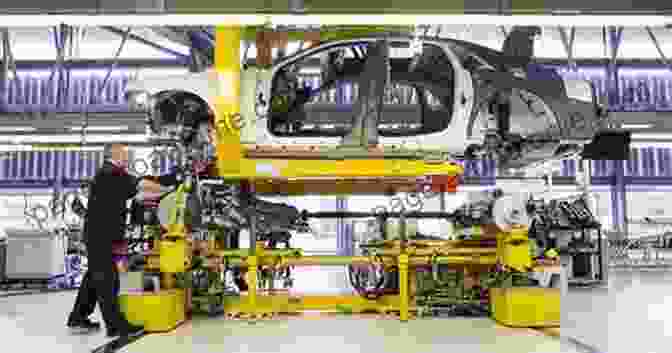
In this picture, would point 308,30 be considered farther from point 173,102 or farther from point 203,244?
point 203,244

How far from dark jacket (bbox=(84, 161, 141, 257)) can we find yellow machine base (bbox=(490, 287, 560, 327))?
3.23m

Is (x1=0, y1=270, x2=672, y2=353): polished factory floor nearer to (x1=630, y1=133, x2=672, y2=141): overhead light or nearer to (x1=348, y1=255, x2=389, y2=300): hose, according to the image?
(x1=348, y1=255, x2=389, y2=300): hose

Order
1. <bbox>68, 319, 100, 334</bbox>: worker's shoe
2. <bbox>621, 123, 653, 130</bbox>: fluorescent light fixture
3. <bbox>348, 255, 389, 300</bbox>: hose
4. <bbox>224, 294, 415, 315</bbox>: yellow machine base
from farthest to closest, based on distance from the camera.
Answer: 1. <bbox>621, 123, 653, 130</bbox>: fluorescent light fixture
2. <bbox>348, 255, 389, 300</bbox>: hose
3. <bbox>224, 294, 415, 315</bbox>: yellow machine base
4. <bbox>68, 319, 100, 334</bbox>: worker's shoe

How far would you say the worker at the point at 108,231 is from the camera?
3852 millimetres

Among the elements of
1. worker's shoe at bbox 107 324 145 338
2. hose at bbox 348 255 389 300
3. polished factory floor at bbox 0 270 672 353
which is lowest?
polished factory floor at bbox 0 270 672 353

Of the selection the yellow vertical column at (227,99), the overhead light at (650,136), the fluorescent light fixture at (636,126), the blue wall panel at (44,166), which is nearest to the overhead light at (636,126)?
the fluorescent light fixture at (636,126)

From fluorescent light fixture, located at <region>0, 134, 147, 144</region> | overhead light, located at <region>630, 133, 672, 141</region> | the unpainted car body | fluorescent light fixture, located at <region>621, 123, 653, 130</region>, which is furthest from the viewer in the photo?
overhead light, located at <region>630, 133, 672, 141</region>

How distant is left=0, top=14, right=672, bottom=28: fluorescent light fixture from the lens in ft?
11.3

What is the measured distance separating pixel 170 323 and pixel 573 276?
642cm

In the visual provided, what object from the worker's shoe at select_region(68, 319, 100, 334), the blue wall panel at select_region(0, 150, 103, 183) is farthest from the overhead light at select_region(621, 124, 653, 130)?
the blue wall panel at select_region(0, 150, 103, 183)

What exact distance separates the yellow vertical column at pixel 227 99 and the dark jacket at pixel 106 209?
0.87 m

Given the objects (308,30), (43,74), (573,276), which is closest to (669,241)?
(573,276)

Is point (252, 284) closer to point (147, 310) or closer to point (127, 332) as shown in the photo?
point (147, 310)

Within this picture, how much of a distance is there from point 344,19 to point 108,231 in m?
2.38
